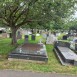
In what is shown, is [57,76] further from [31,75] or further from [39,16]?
[39,16]

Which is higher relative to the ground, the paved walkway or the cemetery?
the cemetery

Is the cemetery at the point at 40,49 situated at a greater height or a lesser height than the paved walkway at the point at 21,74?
greater

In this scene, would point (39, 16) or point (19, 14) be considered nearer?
point (39, 16)

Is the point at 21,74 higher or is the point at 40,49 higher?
the point at 40,49

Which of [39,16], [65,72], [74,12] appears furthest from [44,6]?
[65,72]

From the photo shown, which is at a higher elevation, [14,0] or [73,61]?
[14,0]

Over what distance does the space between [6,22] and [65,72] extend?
37.5 ft

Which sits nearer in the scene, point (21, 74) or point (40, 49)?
point (21, 74)

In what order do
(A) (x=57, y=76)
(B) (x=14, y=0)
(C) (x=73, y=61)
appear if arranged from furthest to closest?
(B) (x=14, y=0), (C) (x=73, y=61), (A) (x=57, y=76)

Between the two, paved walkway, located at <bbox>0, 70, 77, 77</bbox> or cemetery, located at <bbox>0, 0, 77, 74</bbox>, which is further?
cemetery, located at <bbox>0, 0, 77, 74</bbox>

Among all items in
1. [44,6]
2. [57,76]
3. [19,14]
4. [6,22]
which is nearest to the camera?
[57,76]

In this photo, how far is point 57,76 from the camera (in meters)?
6.88

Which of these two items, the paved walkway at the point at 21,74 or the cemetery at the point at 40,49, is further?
the cemetery at the point at 40,49

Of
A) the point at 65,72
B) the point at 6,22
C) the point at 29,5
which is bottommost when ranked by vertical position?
the point at 65,72
